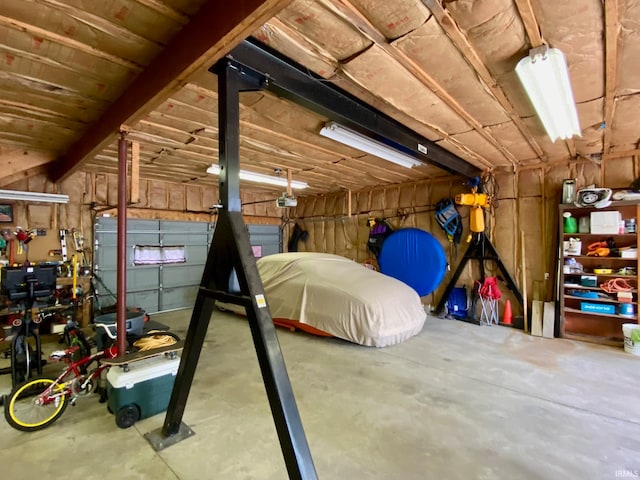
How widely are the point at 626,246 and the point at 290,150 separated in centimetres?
485

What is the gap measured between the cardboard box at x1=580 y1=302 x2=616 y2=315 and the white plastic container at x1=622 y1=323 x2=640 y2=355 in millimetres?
218

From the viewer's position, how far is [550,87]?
2.50m

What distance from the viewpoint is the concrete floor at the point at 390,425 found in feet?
6.46

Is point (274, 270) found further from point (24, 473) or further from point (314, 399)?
point (24, 473)

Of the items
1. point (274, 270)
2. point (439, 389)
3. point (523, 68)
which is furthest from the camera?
point (274, 270)

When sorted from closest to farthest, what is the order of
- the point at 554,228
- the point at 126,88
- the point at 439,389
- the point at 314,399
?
the point at 126,88 < the point at 314,399 < the point at 439,389 < the point at 554,228

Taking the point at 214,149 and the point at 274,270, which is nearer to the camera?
the point at 214,149

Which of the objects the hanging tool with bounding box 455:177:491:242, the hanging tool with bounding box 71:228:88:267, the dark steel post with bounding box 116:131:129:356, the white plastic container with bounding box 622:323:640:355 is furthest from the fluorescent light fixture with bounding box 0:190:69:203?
the white plastic container with bounding box 622:323:640:355

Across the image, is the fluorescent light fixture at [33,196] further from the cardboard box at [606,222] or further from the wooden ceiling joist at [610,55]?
the cardboard box at [606,222]

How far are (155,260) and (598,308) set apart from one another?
7.44 meters

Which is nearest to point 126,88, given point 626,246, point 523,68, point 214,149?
point 214,149

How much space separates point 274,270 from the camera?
5.46 metres

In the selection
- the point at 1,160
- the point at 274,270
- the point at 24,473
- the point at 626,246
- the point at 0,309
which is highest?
the point at 1,160

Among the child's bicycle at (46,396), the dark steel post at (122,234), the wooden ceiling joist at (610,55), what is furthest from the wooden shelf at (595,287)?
the child's bicycle at (46,396)
